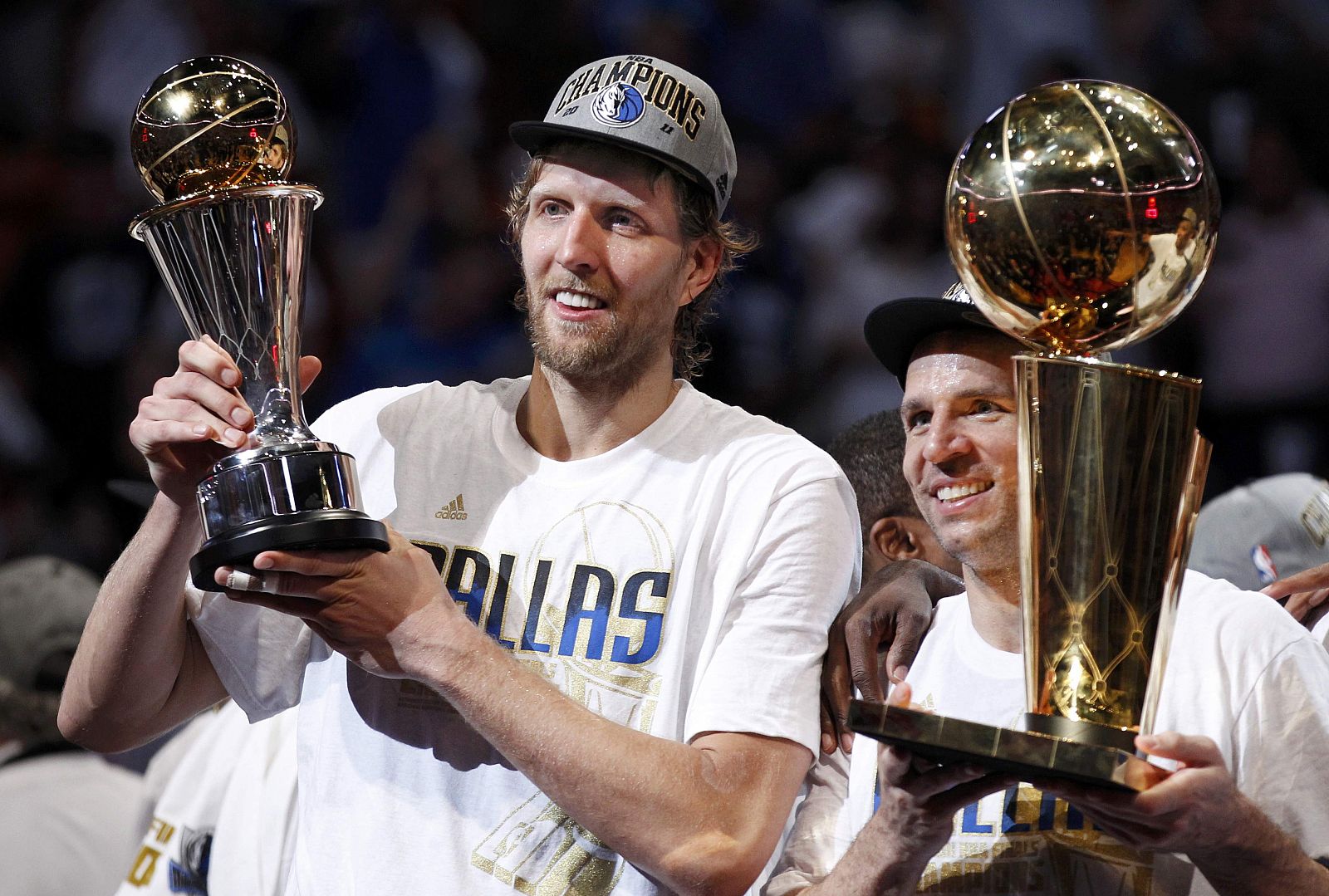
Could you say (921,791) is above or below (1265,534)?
below

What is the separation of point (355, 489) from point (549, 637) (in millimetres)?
373

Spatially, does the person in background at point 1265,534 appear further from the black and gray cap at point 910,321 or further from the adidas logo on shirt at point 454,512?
the adidas logo on shirt at point 454,512

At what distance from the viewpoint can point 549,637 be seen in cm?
217

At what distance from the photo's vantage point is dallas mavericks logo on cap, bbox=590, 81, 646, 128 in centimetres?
231

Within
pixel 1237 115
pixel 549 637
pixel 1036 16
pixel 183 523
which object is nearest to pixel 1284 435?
pixel 1237 115

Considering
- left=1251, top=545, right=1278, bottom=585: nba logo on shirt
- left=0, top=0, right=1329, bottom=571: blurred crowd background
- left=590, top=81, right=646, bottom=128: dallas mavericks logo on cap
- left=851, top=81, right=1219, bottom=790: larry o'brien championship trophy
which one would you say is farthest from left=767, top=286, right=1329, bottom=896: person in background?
left=0, top=0, right=1329, bottom=571: blurred crowd background

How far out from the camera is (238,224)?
2041 millimetres

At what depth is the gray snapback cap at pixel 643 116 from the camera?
231 cm

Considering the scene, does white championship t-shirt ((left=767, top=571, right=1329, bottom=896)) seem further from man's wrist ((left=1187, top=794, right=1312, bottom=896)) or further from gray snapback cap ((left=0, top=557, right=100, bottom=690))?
gray snapback cap ((left=0, top=557, right=100, bottom=690))

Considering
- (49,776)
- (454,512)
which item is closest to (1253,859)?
(454,512)

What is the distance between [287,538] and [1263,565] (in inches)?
78.1

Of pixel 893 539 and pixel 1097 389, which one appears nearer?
pixel 1097 389

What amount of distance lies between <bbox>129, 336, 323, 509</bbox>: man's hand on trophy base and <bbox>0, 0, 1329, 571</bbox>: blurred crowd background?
363 cm

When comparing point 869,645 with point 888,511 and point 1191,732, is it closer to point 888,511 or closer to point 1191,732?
point 1191,732
